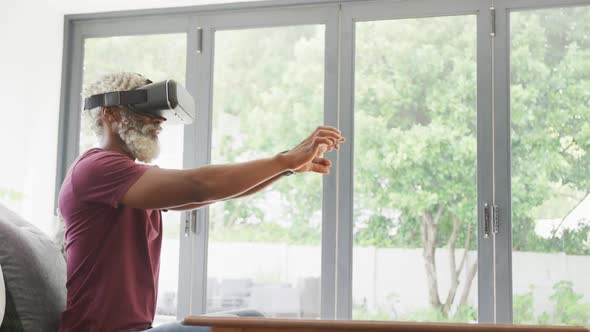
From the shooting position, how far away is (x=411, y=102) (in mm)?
3453

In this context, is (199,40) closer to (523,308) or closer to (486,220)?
(486,220)

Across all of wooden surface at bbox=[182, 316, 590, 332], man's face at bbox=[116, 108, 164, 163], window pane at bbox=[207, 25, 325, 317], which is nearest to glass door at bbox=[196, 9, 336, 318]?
window pane at bbox=[207, 25, 325, 317]

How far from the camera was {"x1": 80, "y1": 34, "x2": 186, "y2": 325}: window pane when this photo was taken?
147 inches

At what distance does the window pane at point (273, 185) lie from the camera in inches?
139

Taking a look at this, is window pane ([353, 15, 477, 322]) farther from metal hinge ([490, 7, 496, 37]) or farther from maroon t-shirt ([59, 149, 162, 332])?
maroon t-shirt ([59, 149, 162, 332])

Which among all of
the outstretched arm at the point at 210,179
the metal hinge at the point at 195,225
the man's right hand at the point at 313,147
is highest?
the man's right hand at the point at 313,147

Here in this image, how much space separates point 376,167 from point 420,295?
2.19 feet

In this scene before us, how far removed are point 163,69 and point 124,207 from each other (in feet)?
7.02

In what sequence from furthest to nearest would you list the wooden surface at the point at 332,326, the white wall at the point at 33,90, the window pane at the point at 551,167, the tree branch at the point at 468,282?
the white wall at the point at 33,90, the tree branch at the point at 468,282, the window pane at the point at 551,167, the wooden surface at the point at 332,326

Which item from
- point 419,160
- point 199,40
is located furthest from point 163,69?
point 419,160

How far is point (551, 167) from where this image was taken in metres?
3.26

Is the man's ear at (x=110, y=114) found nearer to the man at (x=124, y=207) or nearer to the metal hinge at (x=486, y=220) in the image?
the man at (x=124, y=207)

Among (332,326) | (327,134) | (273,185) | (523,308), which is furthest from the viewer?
(273,185)

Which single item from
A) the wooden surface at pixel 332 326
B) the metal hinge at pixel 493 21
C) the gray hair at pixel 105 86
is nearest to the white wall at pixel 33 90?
the metal hinge at pixel 493 21
